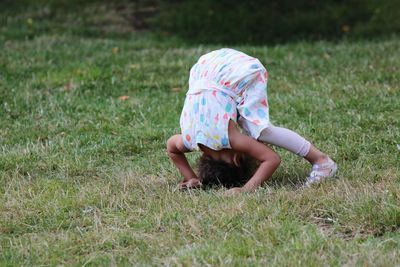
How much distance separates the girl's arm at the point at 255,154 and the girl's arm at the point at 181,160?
15.4 inches

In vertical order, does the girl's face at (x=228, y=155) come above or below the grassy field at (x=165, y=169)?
above

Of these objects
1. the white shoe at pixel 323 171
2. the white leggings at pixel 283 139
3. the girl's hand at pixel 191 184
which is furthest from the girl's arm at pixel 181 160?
the white shoe at pixel 323 171

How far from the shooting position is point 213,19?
15.0 meters

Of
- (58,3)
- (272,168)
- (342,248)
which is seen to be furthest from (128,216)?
(58,3)

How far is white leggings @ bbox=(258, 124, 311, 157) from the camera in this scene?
17.0 feet

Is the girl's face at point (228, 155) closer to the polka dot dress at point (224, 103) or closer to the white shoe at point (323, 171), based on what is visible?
the polka dot dress at point (224, 103)

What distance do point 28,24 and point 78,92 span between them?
542cm

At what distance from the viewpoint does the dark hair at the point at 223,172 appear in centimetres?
522

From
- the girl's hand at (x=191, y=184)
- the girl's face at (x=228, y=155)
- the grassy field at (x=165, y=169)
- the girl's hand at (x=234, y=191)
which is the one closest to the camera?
the grassy field at (x=165, y=169)

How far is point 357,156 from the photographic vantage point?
5.97 meters

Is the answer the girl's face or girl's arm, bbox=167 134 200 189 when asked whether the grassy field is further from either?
the girl's face

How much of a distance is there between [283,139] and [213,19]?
1000cm

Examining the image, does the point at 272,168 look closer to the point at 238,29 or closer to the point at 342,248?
the point at 342,248

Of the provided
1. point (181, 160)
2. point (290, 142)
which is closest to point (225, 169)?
point (181, 160)
